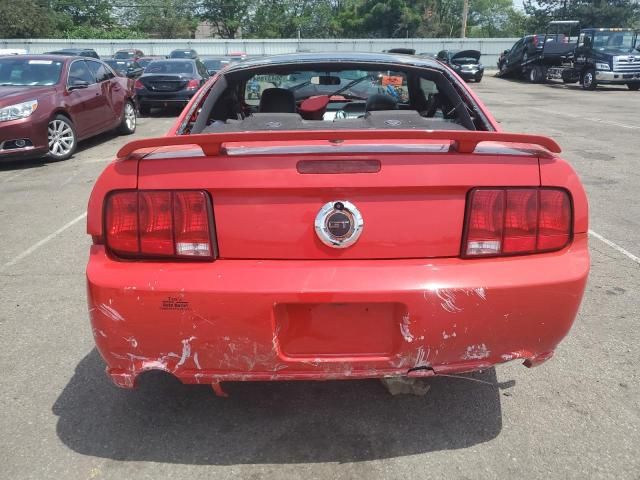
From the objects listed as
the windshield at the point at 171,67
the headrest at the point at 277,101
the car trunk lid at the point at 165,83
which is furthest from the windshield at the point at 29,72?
the headrest at the point at 277,101

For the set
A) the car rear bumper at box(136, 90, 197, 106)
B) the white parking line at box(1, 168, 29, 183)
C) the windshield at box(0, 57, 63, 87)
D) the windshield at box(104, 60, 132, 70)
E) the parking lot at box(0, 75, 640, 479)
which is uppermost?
the windshield at box(0, 57, 63, 87)

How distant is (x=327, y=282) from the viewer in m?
2.05

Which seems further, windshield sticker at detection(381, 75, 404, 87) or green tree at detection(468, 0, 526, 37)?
green tree at detection(468, 0, 526, 37)

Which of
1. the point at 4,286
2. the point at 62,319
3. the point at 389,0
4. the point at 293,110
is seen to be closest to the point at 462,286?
the point at 293,110

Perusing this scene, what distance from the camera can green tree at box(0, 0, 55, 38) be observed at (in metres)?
47.1

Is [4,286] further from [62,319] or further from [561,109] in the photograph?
[561,109]

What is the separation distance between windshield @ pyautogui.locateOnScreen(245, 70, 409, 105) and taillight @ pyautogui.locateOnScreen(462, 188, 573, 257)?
2335 millimetres

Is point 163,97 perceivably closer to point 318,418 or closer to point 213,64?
point 213,64

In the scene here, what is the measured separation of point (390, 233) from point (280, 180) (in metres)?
0.45

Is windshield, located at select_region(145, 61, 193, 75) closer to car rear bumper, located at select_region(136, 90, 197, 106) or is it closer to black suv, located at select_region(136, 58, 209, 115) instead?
black suv, located at select_region(136, 58, 209, 115)

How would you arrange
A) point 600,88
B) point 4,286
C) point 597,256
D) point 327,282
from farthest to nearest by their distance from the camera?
point 600,88 < point 597,256 < point 4,286 < point 327,282

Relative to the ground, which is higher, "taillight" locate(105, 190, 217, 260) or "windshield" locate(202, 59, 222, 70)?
"taillight" locate(105, 190, 217, 260)

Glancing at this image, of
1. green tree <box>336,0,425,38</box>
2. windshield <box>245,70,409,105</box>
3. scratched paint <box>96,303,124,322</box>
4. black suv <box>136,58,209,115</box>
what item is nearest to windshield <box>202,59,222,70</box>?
black suv <box>136,58,209,115</box>

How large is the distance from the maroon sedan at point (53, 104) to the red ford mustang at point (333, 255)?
7019 millimetres
